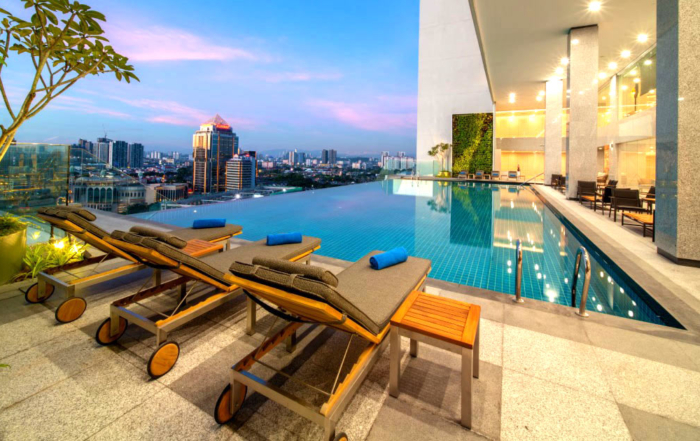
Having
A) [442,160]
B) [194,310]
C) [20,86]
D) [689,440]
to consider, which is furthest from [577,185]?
[20,86]

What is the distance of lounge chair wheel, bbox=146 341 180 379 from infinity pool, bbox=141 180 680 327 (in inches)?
125

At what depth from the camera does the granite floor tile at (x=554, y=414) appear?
1.51 meters

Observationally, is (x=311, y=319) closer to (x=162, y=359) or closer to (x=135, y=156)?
(x=162, y=359)

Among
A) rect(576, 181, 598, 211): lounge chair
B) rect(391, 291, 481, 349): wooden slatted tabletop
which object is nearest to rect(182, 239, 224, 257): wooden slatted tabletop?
rect(391, 291, 481, 349): wooden slatted tabletop

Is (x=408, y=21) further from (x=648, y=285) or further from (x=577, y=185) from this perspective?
(x=648, y=285)

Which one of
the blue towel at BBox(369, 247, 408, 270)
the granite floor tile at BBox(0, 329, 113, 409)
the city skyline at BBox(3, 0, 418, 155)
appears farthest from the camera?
the city skyline at BBox(3, 0, 418, 155)

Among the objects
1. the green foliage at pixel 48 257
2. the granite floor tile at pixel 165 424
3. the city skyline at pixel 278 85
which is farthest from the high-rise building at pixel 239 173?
the city skyline at pixel 278 85

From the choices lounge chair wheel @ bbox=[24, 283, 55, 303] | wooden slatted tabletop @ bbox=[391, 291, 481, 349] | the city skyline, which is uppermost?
the city skyline

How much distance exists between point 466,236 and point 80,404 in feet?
19.7

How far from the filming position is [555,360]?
206 centimetres

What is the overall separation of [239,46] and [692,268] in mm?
56567

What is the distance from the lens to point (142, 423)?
1579mm

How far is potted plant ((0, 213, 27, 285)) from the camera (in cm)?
302

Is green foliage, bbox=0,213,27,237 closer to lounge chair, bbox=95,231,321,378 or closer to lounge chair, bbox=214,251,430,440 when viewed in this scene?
lounge chair, bbox=95,231,321,378
